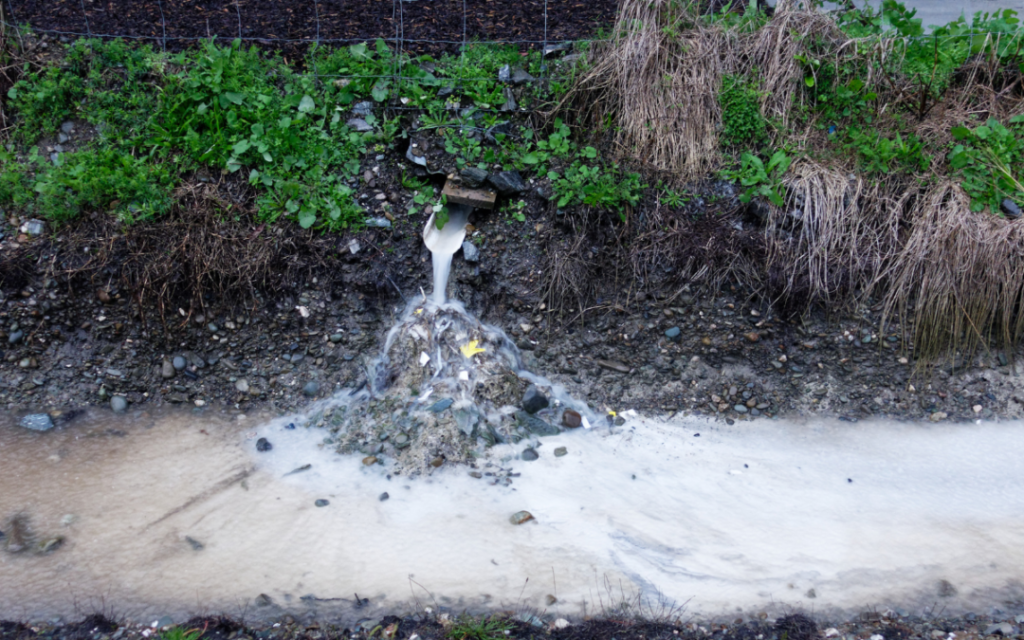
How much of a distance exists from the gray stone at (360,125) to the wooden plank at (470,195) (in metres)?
0.63

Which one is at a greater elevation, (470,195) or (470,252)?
(470,195)

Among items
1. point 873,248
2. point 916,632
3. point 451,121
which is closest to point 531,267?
point 451,121

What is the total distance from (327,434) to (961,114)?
423cm

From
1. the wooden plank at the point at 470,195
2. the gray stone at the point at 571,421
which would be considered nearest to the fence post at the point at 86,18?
the wooden plank at the point at 470,195

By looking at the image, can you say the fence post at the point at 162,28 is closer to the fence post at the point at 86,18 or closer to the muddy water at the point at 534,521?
the fence post at the point at 86,18

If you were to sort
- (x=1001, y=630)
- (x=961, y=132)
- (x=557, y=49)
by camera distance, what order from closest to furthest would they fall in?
(x=1001, y=630), (x=961, y=132), (x=557, y=49)

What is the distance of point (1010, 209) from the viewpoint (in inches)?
159

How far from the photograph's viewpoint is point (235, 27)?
4766 mm

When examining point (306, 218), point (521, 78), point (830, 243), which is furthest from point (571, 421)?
point (521, 78)

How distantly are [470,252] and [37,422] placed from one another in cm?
261

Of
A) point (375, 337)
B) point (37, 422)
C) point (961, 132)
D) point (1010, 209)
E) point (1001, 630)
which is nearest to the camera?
point (1001, 630)

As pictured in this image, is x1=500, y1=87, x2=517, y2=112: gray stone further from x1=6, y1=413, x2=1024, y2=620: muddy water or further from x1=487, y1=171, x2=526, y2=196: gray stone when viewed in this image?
x1=6, y1=413, x2=1024, y2=620: muddy water

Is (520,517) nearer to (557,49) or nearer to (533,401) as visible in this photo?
(533,401)

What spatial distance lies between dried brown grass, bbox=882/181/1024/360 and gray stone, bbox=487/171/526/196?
2.20 metres
